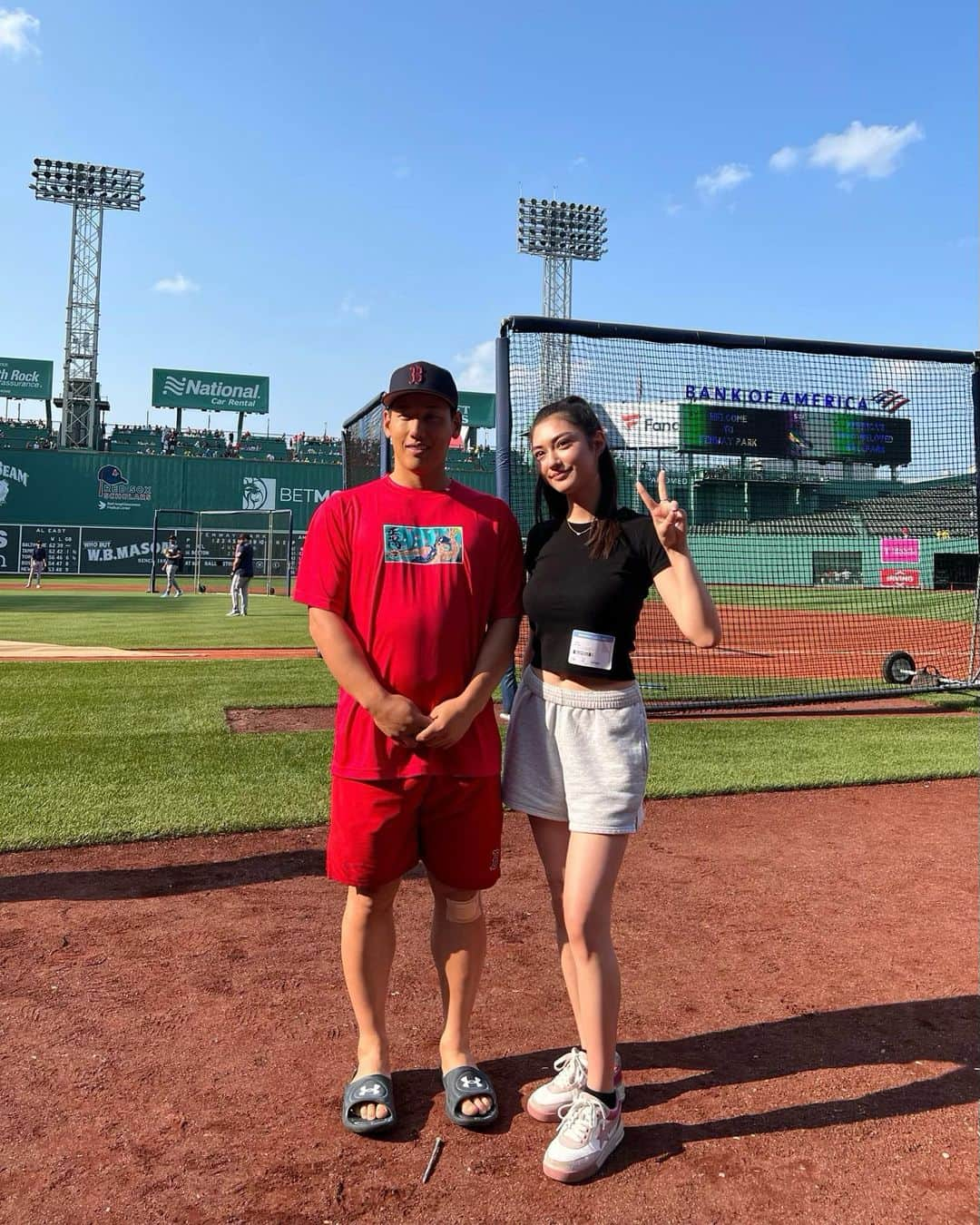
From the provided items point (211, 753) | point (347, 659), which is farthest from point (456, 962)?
point (211, 753)

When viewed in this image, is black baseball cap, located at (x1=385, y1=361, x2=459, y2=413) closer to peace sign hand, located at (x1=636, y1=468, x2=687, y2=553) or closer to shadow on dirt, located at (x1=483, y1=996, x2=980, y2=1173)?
peace sign hand, located at (x1=636, y1=468, x2=687, y2=553)

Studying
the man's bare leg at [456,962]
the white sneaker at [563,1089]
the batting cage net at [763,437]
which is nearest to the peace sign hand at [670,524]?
the man's bare leg at [456,962]

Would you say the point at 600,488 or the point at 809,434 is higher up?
the point at 809,434

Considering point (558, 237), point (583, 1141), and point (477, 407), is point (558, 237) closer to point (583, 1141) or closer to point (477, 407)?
point (477, 407)

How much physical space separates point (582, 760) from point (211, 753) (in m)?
5.13

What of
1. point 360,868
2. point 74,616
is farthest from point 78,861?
point 74,616

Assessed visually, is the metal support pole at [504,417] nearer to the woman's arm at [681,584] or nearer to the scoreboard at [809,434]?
the scoreboard at [809,434]

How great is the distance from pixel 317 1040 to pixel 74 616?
63.6 feet

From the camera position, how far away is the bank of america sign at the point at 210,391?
5612 centimetres

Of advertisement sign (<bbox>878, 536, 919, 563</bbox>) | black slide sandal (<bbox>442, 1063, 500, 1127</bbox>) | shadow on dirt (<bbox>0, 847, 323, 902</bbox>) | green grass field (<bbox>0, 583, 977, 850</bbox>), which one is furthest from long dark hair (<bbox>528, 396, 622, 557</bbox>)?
advertisement sign (<bbox>878, 536, 919, 563</bbox>)

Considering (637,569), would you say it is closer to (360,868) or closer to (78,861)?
(360,868)

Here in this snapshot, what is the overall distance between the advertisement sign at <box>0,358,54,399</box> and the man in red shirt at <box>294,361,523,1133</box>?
199 feet

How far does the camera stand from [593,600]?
235 cm

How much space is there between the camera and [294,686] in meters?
10.1
